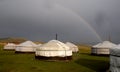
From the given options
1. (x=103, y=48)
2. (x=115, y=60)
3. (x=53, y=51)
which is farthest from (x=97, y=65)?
(x=103, y=48)

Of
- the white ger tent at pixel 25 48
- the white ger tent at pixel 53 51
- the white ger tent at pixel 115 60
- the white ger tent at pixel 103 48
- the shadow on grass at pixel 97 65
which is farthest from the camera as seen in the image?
the white ger tent at pixel 25 48

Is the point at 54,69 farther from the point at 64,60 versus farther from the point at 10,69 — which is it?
the point at 64,60

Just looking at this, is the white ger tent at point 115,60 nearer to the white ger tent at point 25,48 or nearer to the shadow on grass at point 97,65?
the shadow on grass at point 97,65

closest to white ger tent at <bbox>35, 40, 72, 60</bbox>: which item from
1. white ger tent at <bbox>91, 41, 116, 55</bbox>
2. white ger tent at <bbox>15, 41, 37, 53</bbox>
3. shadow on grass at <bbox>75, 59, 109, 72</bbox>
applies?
shadow on grass at <bbox>75, 59, 109, 72</bbox>

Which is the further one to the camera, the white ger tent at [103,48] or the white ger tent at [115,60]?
the white ger tent at [103,48]

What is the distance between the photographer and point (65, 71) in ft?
55.3

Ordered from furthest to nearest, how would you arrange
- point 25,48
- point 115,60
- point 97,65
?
point 25,48
point 97,65
point 115,60

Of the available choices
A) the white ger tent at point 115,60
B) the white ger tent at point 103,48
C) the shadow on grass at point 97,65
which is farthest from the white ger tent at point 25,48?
the white ger tent at point 115,60

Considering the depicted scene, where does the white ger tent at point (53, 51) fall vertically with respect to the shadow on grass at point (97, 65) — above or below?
above

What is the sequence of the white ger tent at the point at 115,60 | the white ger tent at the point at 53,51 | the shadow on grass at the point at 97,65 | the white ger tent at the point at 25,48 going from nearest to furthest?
the white ger tent at the point at 115,60 < the shadow on grass at the point at 97,65 < the white ger tent at the point at 53,51 < the white ger tent at the point at 25,48

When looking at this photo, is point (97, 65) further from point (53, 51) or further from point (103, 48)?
point (103, 48)

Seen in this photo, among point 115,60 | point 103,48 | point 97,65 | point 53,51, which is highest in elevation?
point 103,48

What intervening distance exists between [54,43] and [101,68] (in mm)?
6319

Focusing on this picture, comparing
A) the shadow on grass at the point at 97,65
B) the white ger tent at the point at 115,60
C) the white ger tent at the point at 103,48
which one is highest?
the white ger tent at the point at 103,48
